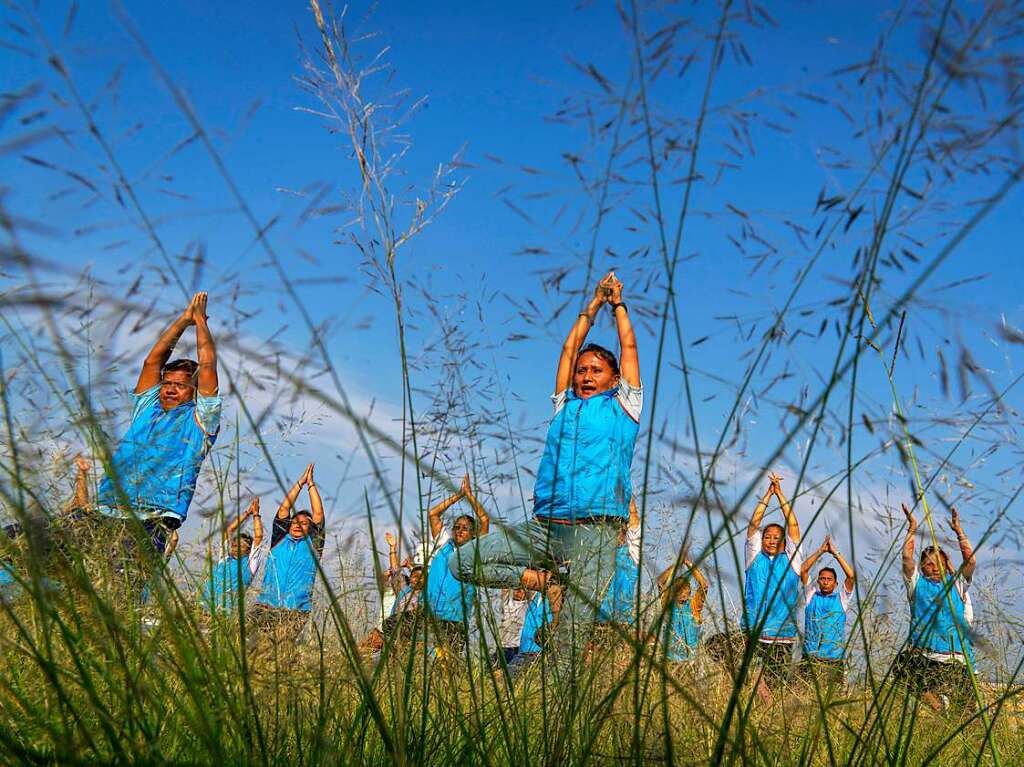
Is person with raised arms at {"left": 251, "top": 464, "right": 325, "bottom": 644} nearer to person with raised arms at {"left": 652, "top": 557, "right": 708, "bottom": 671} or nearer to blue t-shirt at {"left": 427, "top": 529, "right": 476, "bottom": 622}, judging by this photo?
blue t-shirt at {"left": 427, "top": 529, "right": 476, "bottom": 622}

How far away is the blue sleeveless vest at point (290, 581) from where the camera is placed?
213 cm

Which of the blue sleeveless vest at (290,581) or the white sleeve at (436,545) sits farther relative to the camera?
the blue sleeveless vest at (290,581)

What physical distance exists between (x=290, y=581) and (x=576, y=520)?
1.40 meters

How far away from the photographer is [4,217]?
3.74 ft

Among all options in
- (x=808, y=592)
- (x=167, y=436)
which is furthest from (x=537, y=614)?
(x=808, y=592)

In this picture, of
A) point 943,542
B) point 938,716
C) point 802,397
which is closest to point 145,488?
point 802,397

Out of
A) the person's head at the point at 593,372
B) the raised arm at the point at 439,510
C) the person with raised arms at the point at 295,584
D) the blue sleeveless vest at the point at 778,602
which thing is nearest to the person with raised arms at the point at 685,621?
the blue sleeveless vest at the point at 778,602

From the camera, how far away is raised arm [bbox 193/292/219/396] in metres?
1.50

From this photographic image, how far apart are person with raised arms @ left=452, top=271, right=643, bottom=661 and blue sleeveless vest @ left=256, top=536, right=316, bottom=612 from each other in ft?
1.22

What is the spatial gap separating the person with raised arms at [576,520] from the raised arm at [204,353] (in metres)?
0.59

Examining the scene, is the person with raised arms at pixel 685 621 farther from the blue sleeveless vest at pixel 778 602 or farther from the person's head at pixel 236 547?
the person's head at pixel 236 547

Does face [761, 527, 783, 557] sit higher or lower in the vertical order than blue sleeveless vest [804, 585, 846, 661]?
higher

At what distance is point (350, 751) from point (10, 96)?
1.14 m

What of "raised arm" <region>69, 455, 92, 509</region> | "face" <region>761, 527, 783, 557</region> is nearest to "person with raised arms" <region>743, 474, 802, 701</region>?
"face" <region>761, 527, 783, 557</region>
